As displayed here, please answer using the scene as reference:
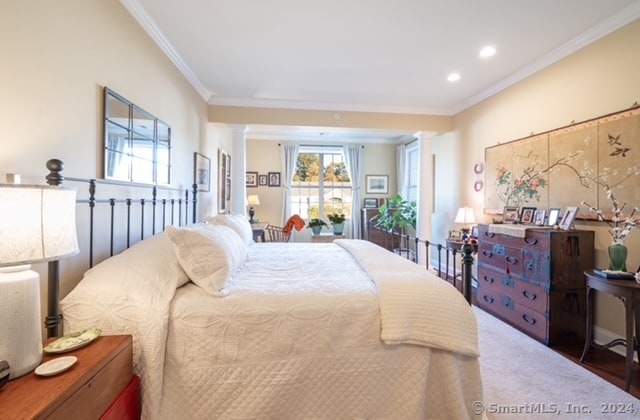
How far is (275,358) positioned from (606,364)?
2592 mm

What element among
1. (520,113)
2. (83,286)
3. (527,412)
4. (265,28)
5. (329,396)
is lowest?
(527,412)

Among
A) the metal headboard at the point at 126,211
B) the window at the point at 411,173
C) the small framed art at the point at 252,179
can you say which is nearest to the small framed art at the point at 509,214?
the window at the point at 411,173

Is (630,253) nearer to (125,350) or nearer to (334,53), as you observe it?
(334,53)

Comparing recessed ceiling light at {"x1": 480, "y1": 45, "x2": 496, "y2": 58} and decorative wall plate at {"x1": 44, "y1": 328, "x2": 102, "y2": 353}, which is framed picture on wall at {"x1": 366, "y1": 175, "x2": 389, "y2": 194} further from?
decorative wall plate at {"x1": 44, "y1": 328, "x2": 102, "y2": 353}

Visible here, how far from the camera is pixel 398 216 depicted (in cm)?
592

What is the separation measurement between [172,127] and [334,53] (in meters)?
1.75

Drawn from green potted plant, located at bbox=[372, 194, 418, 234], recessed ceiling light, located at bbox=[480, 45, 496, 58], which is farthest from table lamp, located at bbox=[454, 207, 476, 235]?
recessed ceiling light, located at bbox=[480, 45, 496, 58]

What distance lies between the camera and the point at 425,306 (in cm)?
150

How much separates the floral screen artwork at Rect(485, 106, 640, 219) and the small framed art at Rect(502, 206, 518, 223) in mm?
80

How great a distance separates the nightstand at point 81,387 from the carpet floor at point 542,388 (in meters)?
1.91

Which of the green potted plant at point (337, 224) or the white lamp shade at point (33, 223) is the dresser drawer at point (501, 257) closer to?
the green potted plant at point (337, 224)

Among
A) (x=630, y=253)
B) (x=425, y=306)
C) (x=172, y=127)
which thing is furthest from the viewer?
(x=172, y=127)

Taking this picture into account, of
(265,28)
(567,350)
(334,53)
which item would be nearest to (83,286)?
(265,28)

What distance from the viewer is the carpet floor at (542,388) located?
179 centimetres
